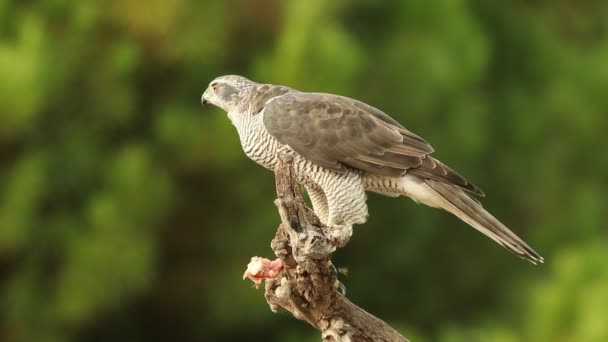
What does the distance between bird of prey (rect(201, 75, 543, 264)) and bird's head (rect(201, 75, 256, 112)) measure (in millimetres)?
132

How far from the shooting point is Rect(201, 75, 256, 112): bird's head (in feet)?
14.3

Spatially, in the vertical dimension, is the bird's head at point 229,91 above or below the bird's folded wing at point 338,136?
below

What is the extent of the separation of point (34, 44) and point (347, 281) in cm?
287

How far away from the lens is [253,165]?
7273 millimetres

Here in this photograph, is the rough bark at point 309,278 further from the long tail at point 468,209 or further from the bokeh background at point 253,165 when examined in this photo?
the bokeh background at point 253,165

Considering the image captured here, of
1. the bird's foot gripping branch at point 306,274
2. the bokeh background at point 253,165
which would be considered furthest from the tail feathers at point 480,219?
the bokeh background at point 253,165

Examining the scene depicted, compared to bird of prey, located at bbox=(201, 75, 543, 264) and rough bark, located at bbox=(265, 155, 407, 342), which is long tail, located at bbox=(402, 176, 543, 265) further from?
rough bark, located at bbox=(265, 155, 407, 342)

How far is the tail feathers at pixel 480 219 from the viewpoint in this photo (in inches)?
155

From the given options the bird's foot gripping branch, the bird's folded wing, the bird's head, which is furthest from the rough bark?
the bird's head

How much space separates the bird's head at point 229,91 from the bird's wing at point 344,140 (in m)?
0.20

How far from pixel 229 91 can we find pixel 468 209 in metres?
1.05

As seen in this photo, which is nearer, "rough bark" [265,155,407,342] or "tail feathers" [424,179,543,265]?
"rough bark" [265,155,407,342]

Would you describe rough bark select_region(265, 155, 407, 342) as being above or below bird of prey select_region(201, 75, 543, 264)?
below

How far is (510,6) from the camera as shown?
32.1ft
